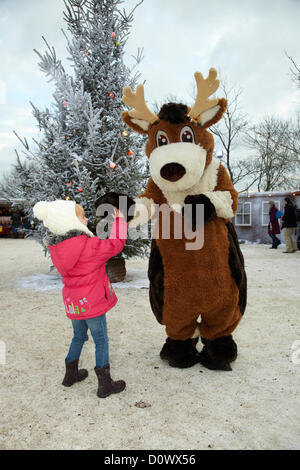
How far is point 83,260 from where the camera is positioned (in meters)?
2.40

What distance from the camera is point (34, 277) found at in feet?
24.4

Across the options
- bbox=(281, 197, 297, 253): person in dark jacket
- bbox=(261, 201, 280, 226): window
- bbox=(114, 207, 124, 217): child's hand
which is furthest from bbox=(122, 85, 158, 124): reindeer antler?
bbox=(261, 201, 280, 226): window

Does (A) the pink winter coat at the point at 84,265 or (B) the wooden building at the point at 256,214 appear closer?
(A) the pink winter coat at the point at 84,265

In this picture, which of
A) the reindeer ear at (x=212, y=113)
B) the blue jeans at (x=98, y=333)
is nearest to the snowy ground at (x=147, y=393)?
the blue jeans at (x=98, y=333)

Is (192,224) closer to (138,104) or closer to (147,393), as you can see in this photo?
(138,104)

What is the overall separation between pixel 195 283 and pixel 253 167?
24203mm

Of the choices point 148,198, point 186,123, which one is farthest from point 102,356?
point 186,123

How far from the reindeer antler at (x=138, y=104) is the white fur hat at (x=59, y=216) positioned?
0.98 metres

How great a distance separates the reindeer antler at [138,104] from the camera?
2689 mm

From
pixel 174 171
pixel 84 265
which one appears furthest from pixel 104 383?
pixel 174 171

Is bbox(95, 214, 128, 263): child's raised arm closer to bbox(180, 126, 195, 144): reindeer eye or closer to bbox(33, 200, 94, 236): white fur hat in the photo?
bbox(33, 200, 94, 236): white fur hat

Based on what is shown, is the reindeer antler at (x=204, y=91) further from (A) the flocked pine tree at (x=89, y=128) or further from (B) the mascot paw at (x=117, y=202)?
(A) the flocked pine tree at (x=89, y=128)

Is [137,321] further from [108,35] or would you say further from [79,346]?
[108,35]
